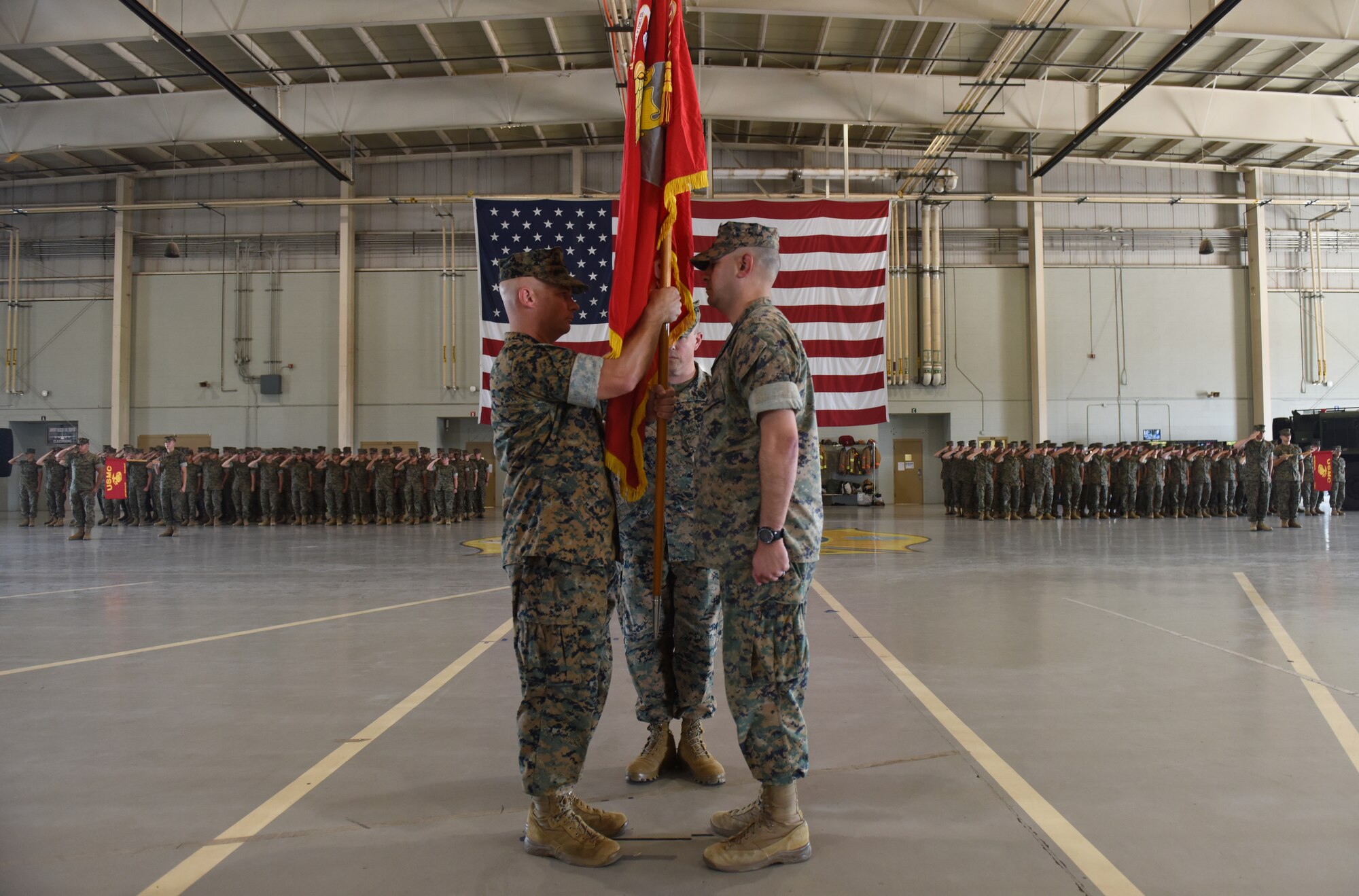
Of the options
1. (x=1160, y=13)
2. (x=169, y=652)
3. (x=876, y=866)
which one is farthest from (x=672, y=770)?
(x=1160, y=13)

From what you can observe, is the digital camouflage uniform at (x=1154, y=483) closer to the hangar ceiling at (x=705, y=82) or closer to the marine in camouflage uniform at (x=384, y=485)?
the hangar ceiling at (x=705, y=82)

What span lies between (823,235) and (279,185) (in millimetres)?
14617

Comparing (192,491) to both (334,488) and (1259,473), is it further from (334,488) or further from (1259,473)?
(1259,473)

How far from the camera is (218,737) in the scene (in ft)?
9.93

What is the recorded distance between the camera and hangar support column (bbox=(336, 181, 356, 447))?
19.9 meters

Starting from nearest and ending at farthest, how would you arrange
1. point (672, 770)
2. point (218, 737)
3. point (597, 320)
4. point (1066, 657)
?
point (672, 770) < point (218, 737) < point (1066, 657) < point (597, 320)

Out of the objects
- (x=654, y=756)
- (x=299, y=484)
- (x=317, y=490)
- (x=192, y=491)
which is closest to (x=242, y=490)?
(x=192, y=491)

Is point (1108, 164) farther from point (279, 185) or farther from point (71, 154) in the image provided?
point (71, 154)

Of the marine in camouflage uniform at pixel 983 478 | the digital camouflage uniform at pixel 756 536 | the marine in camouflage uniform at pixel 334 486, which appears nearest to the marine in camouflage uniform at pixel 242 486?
the marine in camouflage uniform at pixel 334 486

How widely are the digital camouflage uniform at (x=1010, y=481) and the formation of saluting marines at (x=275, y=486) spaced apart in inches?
433

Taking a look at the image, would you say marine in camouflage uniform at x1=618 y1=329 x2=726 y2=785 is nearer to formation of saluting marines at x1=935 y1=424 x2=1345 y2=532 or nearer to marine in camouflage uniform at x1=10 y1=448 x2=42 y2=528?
formation of saluting marines at x1=935 y1=424 x2=1345 y2=532

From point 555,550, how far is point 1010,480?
15.7 meters

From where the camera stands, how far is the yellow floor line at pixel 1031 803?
6.38 ft

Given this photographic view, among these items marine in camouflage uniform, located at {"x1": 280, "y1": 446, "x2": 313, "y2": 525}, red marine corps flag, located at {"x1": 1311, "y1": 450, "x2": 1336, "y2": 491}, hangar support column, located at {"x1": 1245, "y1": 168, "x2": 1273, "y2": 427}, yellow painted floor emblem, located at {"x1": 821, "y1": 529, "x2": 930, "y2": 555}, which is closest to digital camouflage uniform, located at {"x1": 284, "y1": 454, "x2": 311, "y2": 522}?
marine in camouflage uniform, located at {"x1": 280, "y1": 446, "x2": 313, "y2": 525}
